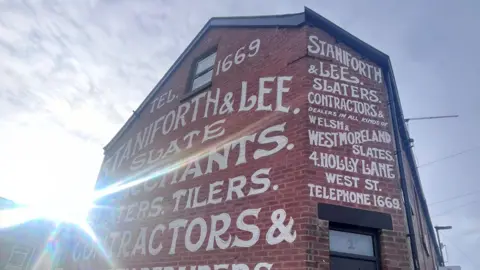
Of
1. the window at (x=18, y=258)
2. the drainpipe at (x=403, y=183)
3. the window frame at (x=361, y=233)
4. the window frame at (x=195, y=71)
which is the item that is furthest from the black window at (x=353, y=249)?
the window at (x=18, y=258)

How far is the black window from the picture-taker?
4.14 m

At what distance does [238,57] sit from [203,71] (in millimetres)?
1674

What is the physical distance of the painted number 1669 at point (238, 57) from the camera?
6988 mm

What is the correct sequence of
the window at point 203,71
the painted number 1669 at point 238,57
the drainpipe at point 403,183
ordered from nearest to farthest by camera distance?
the drainpipe at point 403,183
the painted number 1669 at point 238,57
the window at point 203,71

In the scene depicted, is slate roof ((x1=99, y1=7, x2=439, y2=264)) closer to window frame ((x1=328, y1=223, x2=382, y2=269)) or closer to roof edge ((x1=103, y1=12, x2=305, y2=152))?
roof edge ((x1=103, y1=12, x2=305, y2=152))

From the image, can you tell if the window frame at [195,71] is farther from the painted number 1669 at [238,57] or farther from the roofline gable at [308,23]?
the roofline gable at [308,23]

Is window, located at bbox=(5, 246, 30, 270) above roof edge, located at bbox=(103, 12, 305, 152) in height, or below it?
below

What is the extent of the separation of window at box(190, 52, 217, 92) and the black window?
5.28 m

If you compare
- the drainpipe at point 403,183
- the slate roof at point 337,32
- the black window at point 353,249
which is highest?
the slate roof at point 337,32

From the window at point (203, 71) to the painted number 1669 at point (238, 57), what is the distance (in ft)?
1.90

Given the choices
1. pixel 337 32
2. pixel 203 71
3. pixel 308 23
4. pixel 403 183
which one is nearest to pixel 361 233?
pixel 403 183

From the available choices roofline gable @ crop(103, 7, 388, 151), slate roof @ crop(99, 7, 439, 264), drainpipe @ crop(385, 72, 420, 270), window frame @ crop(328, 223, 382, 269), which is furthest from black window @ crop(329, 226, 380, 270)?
roofline gable @ crop(103, 7, 388, 151)

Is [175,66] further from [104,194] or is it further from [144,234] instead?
[144,234]

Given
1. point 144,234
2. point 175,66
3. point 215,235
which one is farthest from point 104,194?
point 215,235
